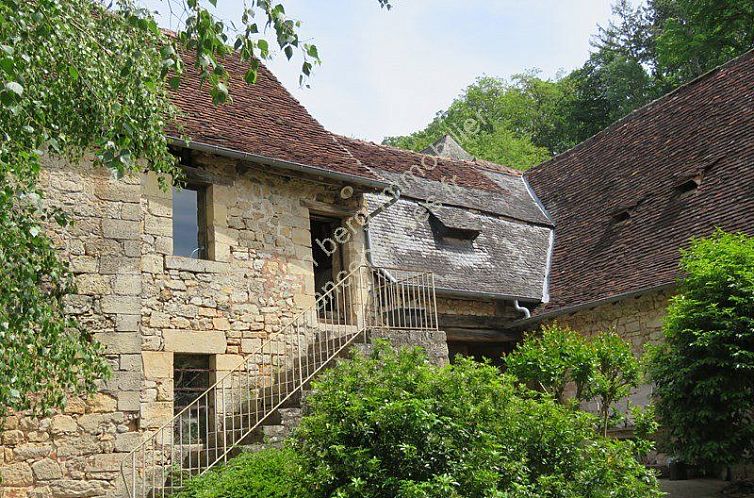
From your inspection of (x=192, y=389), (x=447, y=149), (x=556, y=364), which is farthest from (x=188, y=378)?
(x=447, y=149)

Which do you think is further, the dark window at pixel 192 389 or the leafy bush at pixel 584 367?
the dark window at pixel 192 389

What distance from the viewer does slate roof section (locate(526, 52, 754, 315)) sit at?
36.9ft

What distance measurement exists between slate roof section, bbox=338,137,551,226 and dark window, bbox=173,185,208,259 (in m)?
4.46

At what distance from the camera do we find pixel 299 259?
34.6ft

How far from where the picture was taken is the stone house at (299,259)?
754cm

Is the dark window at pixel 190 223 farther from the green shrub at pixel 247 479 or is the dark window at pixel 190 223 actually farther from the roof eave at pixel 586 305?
the roof eave at pixel 586 305

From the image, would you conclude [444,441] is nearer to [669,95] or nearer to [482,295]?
[482,295]

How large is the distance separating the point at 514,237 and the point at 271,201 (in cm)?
544

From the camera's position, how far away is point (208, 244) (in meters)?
9.80

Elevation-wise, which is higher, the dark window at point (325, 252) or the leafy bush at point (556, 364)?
the dark window at point (325, 252)

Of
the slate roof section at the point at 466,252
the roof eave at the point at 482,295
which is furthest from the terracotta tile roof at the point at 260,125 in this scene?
the roof eave at the point at 482,295

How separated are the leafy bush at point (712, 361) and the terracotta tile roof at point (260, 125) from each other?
449 centimetres

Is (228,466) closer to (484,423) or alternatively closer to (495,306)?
(484,423)

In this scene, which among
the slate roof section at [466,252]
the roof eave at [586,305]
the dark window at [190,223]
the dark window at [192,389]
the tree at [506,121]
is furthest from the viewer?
the tree at [506,121]
